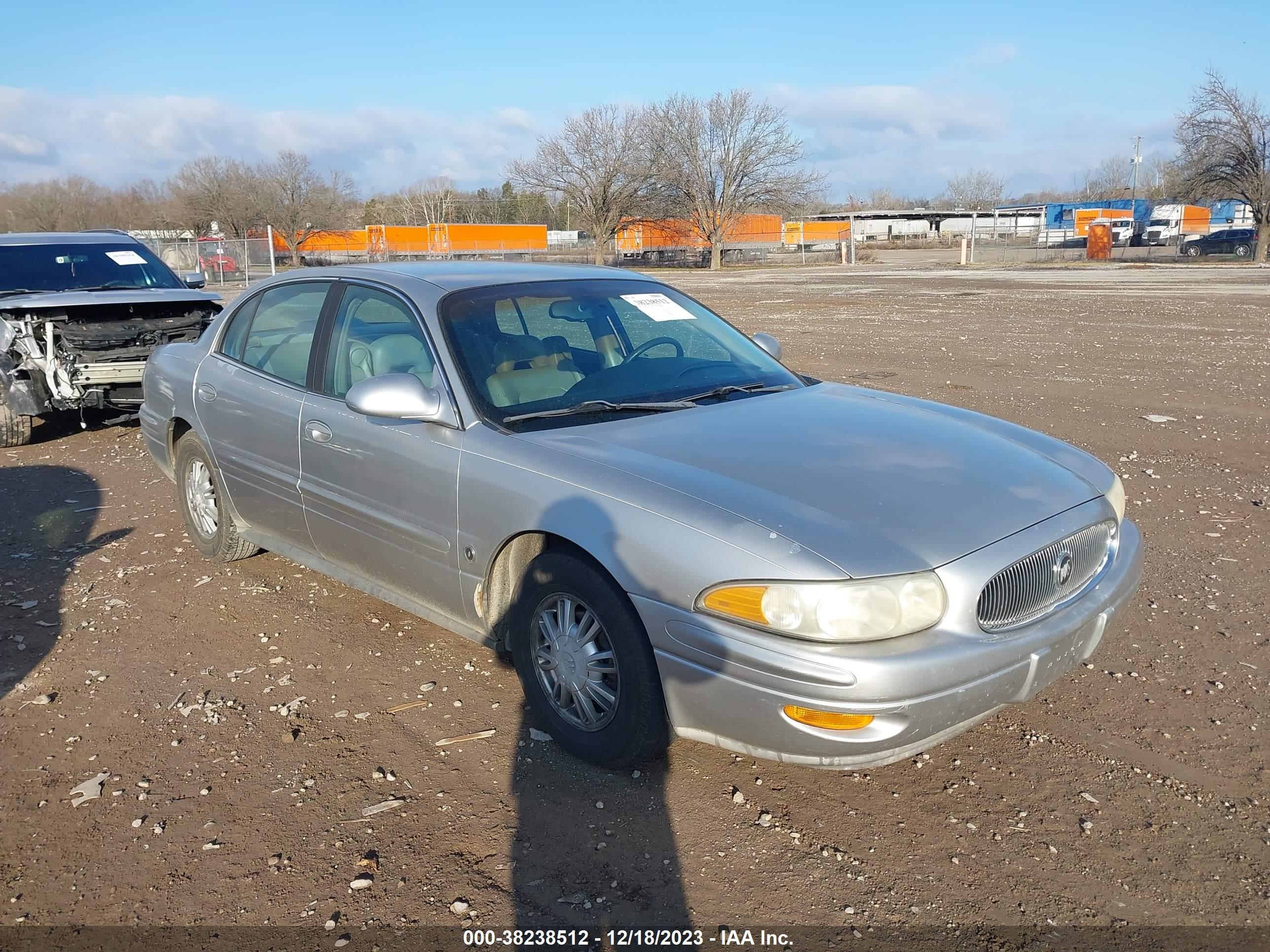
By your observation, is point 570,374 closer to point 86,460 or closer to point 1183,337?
point 86,460

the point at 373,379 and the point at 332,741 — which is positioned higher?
the point at 373,379

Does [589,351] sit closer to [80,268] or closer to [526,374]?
[526,374]

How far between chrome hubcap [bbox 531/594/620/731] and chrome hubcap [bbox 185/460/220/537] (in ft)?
8.86

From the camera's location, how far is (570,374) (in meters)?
4.06

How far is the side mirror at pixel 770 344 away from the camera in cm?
497

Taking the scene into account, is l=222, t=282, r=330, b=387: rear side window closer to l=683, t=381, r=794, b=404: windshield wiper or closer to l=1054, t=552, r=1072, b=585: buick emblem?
l=683, t=381, r=794, b=404: windshield wiper

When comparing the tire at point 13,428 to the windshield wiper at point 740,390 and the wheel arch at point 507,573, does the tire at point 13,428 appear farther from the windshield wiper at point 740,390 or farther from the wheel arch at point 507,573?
the windshield wiper at point 740,390

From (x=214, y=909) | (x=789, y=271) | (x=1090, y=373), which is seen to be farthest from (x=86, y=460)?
(x=789, y=271)

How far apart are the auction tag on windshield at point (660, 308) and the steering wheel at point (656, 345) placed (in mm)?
150

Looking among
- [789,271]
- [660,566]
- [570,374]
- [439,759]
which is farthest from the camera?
[789,271]

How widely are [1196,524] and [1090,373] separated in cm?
634

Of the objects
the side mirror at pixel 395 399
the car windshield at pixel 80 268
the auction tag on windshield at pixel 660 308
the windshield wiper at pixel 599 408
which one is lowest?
the windshield wiper at pixel 599 408

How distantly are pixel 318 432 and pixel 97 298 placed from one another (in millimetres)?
5713

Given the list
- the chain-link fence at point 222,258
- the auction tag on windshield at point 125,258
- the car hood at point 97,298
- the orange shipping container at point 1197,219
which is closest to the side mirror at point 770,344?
A: the car hood at point 97,298
